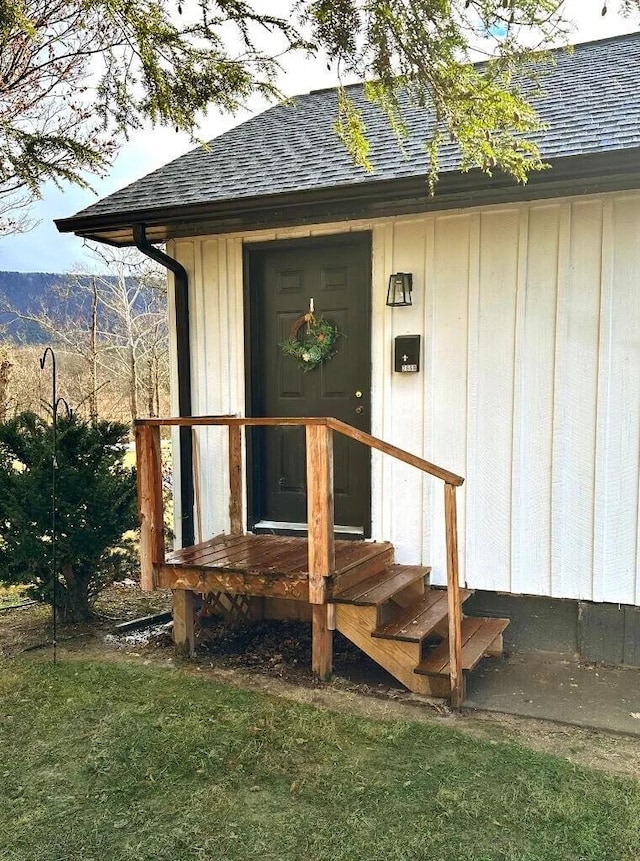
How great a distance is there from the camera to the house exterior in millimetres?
3482

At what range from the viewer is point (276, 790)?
240 centimetres

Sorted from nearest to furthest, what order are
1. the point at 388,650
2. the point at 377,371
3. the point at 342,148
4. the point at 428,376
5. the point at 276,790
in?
the point at 276,790, the point at 388,650, the point at 428,376, the point at 377,371, the point at 342,148

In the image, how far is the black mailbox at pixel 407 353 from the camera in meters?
3.90

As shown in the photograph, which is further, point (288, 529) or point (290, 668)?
point (288, 529)

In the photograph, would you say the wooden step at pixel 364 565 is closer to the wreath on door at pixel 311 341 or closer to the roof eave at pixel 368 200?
the wreath on door at pixel 311 341

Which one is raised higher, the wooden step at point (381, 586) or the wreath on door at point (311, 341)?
the wreath on door at point (311, 341)

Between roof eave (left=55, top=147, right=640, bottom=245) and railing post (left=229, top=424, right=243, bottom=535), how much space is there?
52.7 inches

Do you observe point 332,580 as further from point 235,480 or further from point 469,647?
point 235,480

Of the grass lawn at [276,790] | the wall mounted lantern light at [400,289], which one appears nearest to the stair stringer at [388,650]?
the grass lawn at [276,790]

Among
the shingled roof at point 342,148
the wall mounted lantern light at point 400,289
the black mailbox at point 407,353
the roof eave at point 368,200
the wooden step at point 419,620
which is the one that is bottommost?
the wooden step at point 419,620

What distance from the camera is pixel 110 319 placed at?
1495cm

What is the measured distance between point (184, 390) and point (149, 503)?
1.12 metres

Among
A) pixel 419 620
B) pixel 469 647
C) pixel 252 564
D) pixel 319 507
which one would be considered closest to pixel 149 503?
pixel 252 564

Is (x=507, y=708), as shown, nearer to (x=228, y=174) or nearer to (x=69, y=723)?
(x=69, y=723)
